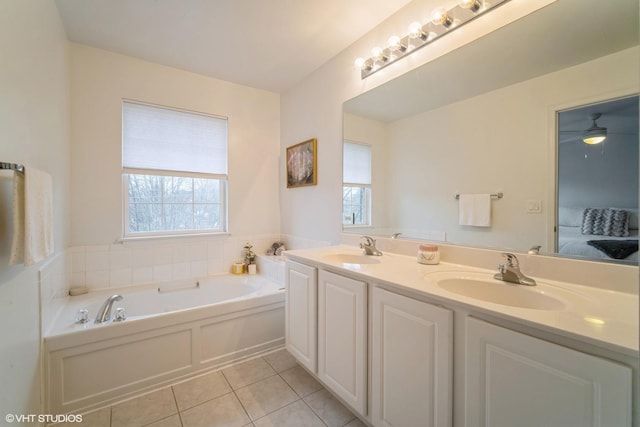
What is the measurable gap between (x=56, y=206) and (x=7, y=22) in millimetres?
1159

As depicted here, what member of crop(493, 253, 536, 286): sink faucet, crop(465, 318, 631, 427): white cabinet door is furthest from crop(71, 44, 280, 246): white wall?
crop(465, 318, 631, 427): white cabinet door

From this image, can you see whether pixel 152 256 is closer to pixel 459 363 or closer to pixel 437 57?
pixel 459 363

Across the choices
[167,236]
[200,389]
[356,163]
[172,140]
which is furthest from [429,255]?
[172,140]

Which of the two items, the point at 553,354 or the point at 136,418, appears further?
the point at 136,418

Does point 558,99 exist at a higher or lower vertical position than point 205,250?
higher

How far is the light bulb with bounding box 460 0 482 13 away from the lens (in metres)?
1.39

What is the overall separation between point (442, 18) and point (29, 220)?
7.44ft

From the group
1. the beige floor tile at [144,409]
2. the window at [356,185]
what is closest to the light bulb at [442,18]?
the window at [356,185]

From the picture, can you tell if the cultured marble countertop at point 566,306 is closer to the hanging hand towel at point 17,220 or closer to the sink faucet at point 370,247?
the sink faucet at point 370,247

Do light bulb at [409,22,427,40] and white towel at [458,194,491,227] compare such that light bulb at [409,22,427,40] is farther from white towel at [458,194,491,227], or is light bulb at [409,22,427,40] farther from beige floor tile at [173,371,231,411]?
beige floor tile at [173,371,231,411]

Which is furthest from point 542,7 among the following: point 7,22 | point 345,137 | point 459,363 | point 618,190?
point 7,22

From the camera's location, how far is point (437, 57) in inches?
62.4

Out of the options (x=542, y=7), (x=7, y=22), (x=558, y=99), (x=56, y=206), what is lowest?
(x=56, y=206)

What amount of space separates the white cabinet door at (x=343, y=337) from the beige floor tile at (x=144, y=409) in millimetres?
992
